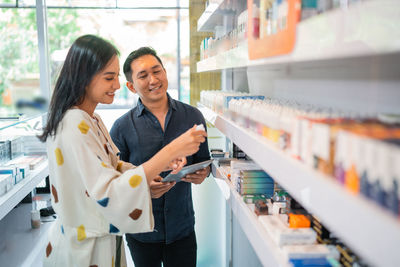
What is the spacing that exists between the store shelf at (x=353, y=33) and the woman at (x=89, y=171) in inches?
31.8

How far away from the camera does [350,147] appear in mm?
729

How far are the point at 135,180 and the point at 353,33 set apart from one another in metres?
1.02

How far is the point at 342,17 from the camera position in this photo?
721mm

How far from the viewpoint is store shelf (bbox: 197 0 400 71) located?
2.01 ft

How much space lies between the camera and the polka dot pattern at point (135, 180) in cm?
146

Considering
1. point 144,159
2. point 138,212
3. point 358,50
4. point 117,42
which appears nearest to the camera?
point 358,50

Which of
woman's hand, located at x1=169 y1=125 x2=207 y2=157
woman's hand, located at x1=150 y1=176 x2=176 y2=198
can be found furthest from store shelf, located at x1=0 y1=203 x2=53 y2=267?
woman's hand, located at x1=169 y1=125 x2=207 y2=157

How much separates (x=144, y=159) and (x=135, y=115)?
0.30 metres

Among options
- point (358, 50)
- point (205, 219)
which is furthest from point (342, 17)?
point (205, 219)

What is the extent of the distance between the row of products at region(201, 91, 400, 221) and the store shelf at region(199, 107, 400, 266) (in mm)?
25

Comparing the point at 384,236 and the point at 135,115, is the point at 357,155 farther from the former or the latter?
the point at 135,115

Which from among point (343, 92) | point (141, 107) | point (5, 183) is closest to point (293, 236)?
point (343, 92)

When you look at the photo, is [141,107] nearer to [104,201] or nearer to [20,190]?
[104,201]

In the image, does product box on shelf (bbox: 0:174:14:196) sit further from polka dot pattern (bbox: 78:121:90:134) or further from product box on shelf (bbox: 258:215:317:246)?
product box on shelf (bbox: 258:215:317:246)
